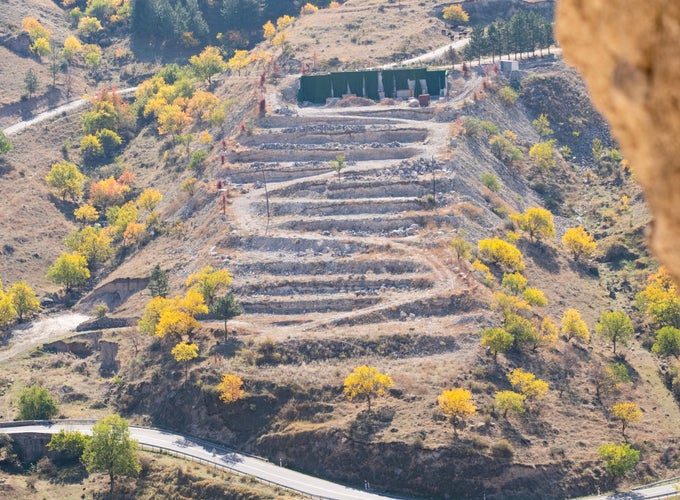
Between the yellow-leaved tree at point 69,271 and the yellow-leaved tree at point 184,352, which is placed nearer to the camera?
the yellow-leaved tree at point 184,352

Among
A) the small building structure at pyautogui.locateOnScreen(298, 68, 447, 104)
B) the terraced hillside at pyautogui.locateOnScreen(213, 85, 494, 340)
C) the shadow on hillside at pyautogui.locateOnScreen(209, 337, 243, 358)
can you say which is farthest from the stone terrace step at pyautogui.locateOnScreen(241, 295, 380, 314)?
the small building structure at pyautogui.locateOnScreen(298, 68, 447, 104)

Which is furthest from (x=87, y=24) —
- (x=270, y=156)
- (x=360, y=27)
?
(x=270, y=156)

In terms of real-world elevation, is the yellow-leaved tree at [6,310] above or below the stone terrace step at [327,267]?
below

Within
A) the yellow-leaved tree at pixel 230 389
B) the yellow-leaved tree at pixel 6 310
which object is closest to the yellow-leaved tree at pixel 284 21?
the yellow-leaved tree at pixel 6 310

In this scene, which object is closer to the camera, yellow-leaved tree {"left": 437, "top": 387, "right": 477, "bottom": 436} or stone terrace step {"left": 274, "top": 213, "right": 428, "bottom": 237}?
yellow-leaved tree {"left": 437, "top": 387, "right": 477, "bottom": 436}

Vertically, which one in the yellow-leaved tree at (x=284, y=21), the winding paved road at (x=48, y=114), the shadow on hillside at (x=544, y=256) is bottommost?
the shadow on hillside at (x=544, y=256)

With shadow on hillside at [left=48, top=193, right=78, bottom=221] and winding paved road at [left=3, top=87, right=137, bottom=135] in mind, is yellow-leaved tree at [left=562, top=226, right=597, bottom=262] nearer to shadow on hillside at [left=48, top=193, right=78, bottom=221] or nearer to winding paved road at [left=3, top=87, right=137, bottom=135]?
shadow on hillside at [left=48, top=193, right=78, bottom=221]

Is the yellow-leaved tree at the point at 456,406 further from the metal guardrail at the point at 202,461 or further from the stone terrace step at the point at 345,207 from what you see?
the stone terrace step at the point at 345,207
